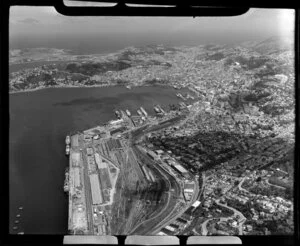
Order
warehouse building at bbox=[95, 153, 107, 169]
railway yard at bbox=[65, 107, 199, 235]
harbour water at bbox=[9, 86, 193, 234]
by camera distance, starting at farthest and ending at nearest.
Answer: warehouse building at bbox=[95, 153, 107, 169] → railway yard at bbox=[65, 107, 199, 235] → harbour water at bbox=[9, 86, 193, 234]

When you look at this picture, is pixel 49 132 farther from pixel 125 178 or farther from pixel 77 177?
pixel 125 178

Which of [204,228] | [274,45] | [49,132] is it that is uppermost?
[274,45]

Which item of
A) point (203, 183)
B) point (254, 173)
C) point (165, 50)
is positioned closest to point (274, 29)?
point (165, 50)

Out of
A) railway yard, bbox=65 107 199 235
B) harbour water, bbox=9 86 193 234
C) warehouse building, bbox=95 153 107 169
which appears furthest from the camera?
warehouse building, bbox=95 153 107 169

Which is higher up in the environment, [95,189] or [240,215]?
[95,189]

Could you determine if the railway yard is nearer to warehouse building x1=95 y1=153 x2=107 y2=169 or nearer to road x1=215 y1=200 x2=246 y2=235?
warehouse building x1=95 y1=153 x2=107 y2=169

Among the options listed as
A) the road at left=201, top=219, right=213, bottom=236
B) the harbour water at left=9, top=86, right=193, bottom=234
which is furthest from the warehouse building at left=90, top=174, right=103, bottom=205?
the road at left=201, top=219, right=213, bottom=236

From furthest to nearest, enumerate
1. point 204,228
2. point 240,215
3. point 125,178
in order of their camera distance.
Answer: point 125,178, point 240,215, point 204,228

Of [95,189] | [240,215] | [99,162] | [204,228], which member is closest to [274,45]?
[240,215]

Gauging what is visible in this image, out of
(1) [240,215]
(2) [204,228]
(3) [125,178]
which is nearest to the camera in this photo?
(2) [204,228]
